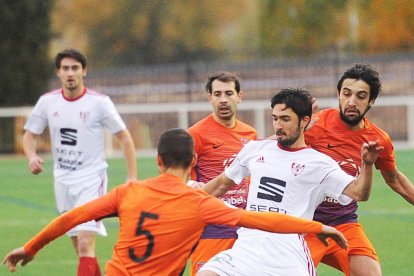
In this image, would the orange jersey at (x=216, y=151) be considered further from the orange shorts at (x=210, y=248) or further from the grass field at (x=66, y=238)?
the grass field at (x=66, y=238)

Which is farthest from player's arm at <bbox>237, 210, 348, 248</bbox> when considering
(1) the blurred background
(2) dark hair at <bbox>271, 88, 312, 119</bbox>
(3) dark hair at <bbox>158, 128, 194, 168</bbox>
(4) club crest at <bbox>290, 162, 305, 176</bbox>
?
(1) the blurred background

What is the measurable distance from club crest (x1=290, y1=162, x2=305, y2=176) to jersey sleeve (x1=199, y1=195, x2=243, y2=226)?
1.05 meters

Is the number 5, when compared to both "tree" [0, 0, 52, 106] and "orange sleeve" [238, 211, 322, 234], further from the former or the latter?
"tree" [0, 0, 52, 106]

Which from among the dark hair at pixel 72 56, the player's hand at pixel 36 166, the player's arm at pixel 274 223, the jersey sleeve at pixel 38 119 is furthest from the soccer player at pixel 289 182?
the jersey sleeve at pixel 38 119

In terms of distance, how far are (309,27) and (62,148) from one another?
101 ft

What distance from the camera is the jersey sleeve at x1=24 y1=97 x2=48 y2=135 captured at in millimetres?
10305

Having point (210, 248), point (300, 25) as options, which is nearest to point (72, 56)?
point (210, 248)

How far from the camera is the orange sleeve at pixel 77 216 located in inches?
247

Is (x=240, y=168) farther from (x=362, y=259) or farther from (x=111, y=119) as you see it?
(x=111, y=119)

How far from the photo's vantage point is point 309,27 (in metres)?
40.0

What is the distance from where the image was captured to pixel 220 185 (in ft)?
24.9

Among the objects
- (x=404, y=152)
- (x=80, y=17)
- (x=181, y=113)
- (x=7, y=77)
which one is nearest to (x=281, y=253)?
(x=404, y=152)

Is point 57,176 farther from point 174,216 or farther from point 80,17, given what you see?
point 80,17

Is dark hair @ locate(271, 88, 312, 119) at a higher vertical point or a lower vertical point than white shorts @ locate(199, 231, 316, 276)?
higher
